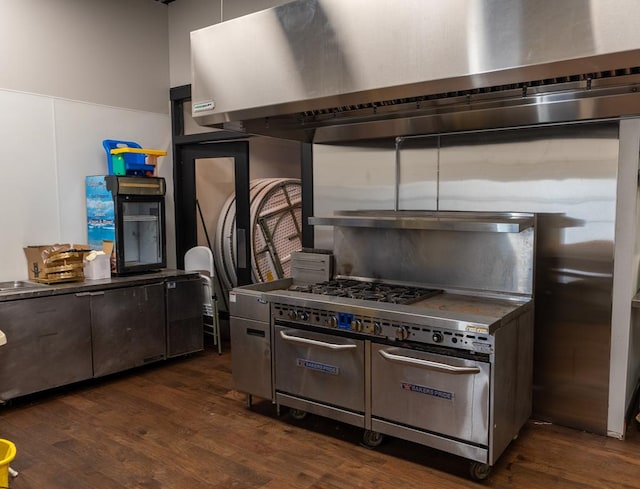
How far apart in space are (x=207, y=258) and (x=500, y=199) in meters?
2.75

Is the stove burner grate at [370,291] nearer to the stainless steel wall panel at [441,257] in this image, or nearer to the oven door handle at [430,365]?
the stainless steel wall panel at [441,257]

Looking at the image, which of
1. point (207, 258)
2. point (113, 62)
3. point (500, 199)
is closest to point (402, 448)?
point (500, 199)

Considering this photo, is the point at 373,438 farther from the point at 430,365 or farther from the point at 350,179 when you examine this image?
the point at 350,179

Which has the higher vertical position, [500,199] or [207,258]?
[500,199]

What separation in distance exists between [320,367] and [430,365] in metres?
0.71

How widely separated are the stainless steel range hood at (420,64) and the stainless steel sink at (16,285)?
6.26 feet

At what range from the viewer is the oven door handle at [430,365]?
8.06 feet

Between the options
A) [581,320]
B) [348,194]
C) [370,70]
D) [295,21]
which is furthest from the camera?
[348,194]

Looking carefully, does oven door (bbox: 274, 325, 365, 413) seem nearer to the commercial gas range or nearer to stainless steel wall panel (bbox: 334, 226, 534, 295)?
the commercial gas range

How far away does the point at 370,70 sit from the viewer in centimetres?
231

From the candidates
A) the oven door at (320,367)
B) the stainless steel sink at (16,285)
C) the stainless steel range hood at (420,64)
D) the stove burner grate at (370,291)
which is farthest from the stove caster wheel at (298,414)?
the stainless steel sink at (16,285)

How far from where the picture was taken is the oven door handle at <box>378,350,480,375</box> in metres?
2.46

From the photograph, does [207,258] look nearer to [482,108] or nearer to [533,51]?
[482,108]

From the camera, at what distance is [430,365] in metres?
2.55
